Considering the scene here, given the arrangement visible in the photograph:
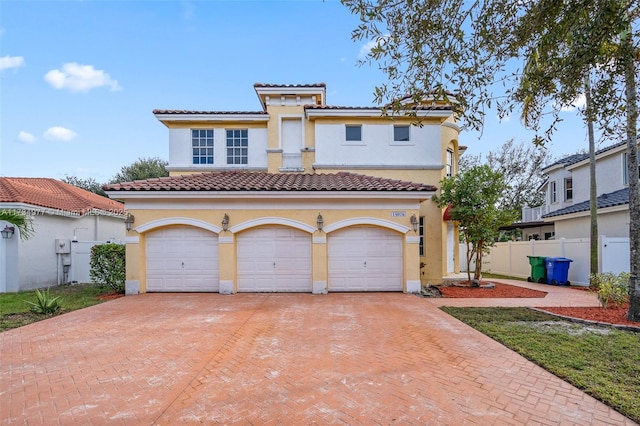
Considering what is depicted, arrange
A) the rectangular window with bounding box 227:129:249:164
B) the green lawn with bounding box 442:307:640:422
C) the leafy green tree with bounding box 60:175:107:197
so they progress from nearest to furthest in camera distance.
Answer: the green lawn with bounding box 442:307:640:422 < the rectangular window with bounding box 227:129:249:164 < the leafy green tree with bounding box 60:175:107:197

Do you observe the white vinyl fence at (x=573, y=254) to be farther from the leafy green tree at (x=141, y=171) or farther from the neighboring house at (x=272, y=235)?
the leafy green tree at (x=141, y=171)

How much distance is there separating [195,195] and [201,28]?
611 cm

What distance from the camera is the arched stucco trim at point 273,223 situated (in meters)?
12.6

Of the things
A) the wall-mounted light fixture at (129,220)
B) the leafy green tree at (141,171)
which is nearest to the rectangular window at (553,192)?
the wall-mounted light fixture at (129,220)

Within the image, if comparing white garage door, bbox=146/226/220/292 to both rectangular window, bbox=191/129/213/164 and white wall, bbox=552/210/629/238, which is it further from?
white wall, bbox=552/210/629/238

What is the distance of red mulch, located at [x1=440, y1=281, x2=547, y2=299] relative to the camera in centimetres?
1262

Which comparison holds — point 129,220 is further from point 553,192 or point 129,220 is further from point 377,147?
point 553,192

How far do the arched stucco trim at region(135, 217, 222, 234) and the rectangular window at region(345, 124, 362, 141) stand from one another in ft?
26.6

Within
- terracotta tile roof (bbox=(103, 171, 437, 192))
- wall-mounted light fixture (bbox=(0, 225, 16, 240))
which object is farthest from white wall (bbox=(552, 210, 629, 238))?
wall-mounted light fixture (bbox=(0, 225, 16, 240))

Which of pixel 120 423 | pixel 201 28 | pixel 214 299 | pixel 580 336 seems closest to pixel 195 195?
pixel 214 299

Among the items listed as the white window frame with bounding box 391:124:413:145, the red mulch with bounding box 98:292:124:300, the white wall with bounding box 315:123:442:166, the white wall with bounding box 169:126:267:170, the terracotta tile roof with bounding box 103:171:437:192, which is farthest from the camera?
the white wall with bounding box 169:126:267:170


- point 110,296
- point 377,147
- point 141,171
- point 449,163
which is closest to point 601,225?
point 449,163

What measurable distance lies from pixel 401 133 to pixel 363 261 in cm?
730

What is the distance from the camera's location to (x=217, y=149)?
1719 centimetres
